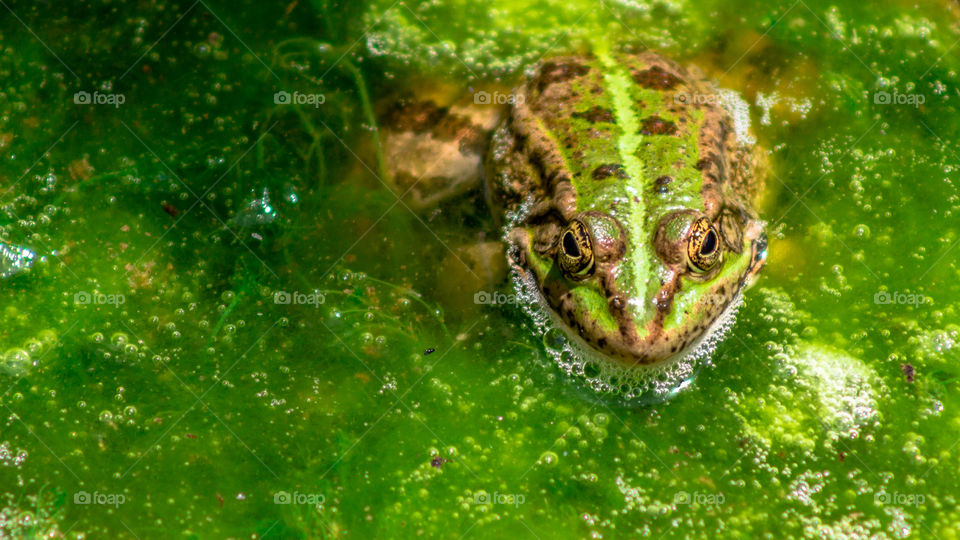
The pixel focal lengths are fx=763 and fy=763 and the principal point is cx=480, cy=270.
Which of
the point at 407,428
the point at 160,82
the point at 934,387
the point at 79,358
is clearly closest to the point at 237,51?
the point at 160,82

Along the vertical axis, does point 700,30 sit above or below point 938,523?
above

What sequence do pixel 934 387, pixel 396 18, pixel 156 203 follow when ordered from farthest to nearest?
pixel 396 18 → pixel 156 203 → pixel 934 387

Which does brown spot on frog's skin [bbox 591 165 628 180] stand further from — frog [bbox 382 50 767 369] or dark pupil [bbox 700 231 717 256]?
dark pupil [bbox 700 231 717 256]

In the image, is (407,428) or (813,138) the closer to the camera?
(407,428)

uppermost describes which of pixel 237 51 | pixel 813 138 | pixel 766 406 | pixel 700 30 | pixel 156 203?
pixel 237 51

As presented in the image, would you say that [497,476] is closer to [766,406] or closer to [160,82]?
[766,406]

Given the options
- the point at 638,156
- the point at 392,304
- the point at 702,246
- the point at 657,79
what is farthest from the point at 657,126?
the point at 392,304

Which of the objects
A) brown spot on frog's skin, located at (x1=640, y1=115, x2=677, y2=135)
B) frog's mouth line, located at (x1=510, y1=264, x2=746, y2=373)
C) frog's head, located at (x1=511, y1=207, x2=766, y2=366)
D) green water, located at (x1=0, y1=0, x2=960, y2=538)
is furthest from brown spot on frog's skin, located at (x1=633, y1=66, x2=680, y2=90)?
frog's mouth line, located at (x1=510, y1=264, x2=746, y2=373)
